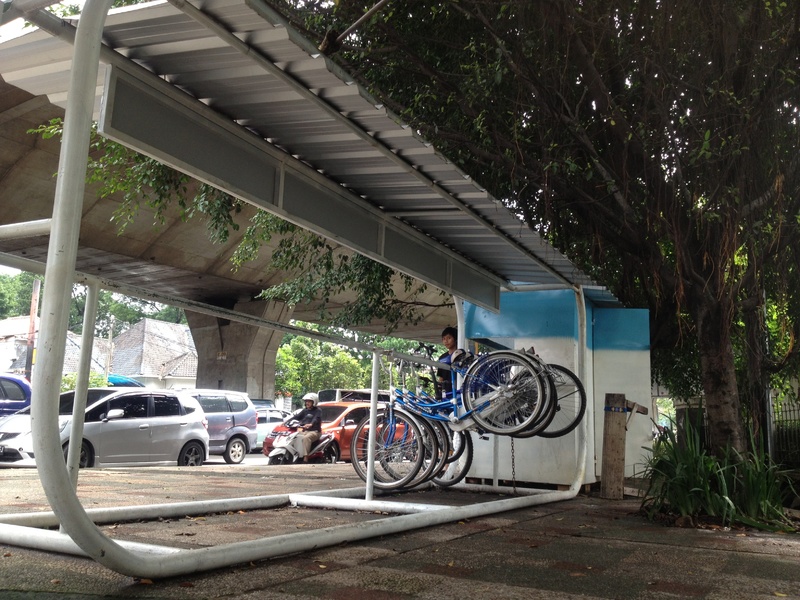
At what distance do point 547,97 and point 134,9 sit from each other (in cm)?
599

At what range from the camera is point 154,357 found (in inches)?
2424

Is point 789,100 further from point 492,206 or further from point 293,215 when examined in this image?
point 293,215

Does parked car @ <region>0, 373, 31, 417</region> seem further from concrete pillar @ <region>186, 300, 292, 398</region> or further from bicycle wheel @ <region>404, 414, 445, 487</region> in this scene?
concrete pillar @ <region>186, 300, 292, 398</region>

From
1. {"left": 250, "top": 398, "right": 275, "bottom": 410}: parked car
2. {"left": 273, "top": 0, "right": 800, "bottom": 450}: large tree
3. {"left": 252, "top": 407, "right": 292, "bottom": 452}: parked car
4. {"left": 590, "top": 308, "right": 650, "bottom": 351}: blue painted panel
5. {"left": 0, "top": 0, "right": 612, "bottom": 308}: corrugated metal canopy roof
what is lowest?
{"left": 252, "top": 407, "right": 292, "bottom": 452}: parked car

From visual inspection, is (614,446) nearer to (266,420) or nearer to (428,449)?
(428,449)

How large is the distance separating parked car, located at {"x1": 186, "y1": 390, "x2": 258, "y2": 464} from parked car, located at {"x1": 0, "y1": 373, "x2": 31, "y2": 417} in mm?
3902

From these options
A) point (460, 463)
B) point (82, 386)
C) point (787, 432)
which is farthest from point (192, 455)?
point (82, 386)

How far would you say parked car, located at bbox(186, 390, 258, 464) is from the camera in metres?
19.3

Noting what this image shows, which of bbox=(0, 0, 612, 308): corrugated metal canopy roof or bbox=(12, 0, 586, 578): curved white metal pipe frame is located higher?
bbox=(0, 0, 612, 308): corrugated metal canopy roof

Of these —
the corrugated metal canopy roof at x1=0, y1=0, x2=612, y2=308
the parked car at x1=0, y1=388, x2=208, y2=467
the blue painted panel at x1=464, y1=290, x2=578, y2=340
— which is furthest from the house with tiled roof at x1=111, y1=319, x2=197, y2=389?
the corrugated metal canopy roof at x1=0, y1=0, x2=612, y2=308

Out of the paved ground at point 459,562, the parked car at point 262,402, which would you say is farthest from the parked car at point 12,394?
the parked car at point 262,402

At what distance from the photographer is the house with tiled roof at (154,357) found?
60.9 m

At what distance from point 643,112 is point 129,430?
Result: 10504 millimetres

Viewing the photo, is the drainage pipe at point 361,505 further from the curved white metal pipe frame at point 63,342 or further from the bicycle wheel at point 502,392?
the curved white metal pipe frame at point 63,342
